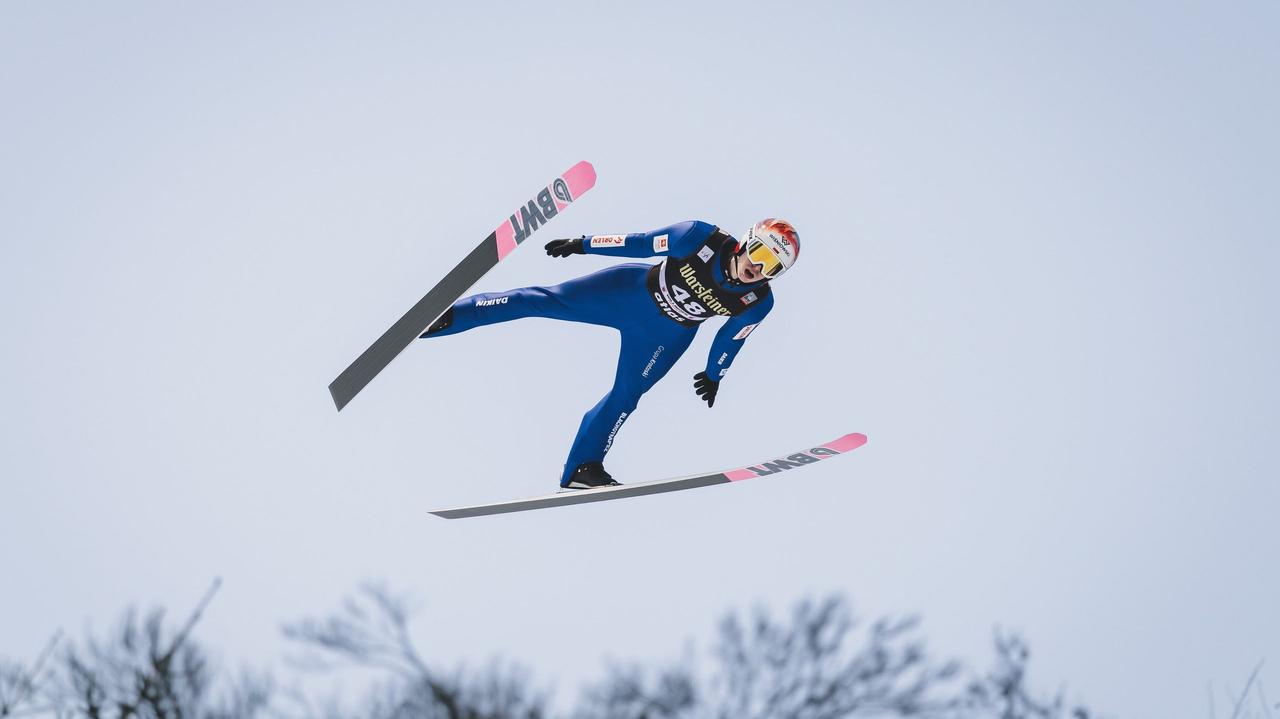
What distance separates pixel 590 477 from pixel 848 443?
1829 millimetres

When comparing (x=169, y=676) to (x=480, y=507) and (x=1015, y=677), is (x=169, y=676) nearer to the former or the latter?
(x=480, y=507)

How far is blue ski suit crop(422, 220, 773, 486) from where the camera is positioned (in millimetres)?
6879

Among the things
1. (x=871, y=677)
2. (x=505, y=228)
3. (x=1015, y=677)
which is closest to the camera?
(x=505, y=228)

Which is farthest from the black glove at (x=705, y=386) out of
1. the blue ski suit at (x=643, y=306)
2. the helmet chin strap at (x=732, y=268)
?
the helmet chin strap at (x=732, y=268)

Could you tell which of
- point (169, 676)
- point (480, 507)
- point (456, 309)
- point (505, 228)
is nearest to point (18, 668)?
point (169, 676)

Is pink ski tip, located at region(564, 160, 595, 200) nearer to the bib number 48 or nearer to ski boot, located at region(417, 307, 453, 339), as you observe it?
the bib number 48

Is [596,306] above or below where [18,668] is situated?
above

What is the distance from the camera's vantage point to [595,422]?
7.41m

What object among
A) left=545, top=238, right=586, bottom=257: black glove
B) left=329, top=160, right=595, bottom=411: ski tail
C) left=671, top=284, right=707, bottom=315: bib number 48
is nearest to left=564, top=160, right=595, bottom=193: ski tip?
left=329, top=160, right=595, bottom=411: ski tail

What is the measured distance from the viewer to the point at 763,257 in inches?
264

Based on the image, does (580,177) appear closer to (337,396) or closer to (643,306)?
(643,306)

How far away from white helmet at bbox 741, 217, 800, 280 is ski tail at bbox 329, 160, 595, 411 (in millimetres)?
999

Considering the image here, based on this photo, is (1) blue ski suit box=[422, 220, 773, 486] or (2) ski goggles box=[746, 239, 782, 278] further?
(1) blue ski suit box=[422, 220, 773, 486]

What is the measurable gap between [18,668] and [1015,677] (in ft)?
34.4
